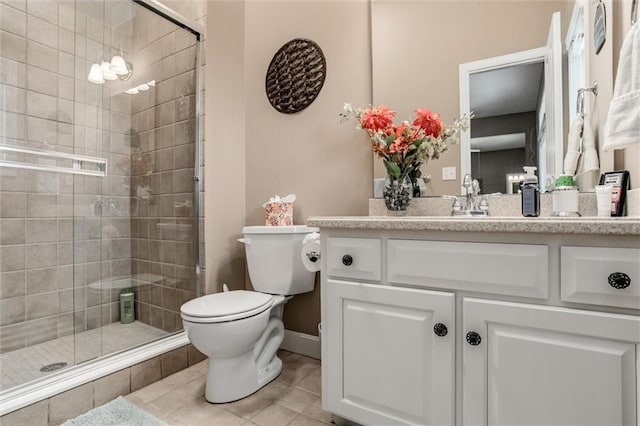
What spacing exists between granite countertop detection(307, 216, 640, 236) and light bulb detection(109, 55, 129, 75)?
187 cm

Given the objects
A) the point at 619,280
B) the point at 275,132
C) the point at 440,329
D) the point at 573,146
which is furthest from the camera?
the point at 275,132

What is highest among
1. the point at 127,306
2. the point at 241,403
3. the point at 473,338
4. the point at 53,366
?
the point at 473,338

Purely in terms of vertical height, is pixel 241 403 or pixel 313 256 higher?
pixel 313 256

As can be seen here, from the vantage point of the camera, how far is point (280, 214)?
1.81 meters

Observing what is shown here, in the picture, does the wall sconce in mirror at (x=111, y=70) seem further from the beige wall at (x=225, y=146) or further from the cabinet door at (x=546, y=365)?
Answer: the cabinet door at (x=546, y=365)

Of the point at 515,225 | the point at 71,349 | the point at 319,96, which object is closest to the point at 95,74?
the point at 319,96

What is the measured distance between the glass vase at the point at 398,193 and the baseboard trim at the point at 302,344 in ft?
3.04

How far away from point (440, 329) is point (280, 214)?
3.63ft

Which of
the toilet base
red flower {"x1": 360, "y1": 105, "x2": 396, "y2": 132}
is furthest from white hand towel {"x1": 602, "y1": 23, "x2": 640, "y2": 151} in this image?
the toilet base

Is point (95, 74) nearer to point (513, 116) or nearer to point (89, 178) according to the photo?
point (89, 178)

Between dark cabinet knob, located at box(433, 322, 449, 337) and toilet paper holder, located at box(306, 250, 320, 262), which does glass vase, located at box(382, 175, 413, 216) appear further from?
dark cabinet knob, located at box(433, 322, 449, 337)

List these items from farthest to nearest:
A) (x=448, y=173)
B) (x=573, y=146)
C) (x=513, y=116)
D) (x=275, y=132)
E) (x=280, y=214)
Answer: (x=275, y=132)
(x=280, y=214)
(x=448, y=173)
(x=513, y=116)
(x=573, y=146)

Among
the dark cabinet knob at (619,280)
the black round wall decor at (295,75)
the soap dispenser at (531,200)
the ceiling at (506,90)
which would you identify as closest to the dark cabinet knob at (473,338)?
the dark cabinet knob at (619,280)

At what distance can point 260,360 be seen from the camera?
5.25ft
